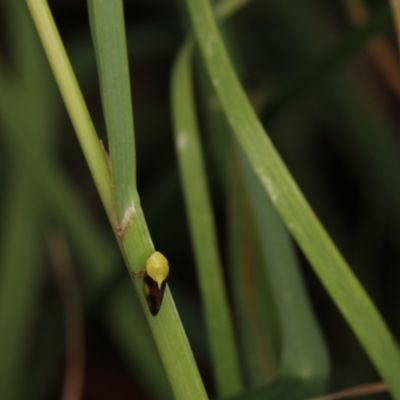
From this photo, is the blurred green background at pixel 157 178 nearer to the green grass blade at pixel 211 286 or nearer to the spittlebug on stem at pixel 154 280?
the green grass blade at pixel 211 286

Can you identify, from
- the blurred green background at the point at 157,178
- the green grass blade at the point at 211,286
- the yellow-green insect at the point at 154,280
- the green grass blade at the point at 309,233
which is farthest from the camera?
the blurred green background at the point at 157,178

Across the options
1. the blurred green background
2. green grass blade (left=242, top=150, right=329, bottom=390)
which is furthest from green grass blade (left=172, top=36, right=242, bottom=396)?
the blurred green background

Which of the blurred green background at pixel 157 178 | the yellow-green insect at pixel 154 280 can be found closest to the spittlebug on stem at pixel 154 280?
the yellow-green insect at pixel 154 280

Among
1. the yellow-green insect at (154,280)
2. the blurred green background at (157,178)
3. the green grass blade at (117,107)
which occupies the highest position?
the green grass blade at (117,107)

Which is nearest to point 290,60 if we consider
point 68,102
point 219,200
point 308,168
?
point 308,168

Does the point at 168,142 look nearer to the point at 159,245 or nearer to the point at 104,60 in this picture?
the point at 159,245

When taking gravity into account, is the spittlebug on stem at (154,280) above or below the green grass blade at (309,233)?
above

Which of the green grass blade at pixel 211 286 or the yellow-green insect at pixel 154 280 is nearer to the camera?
the yellow-green insect at pixel 154 280
